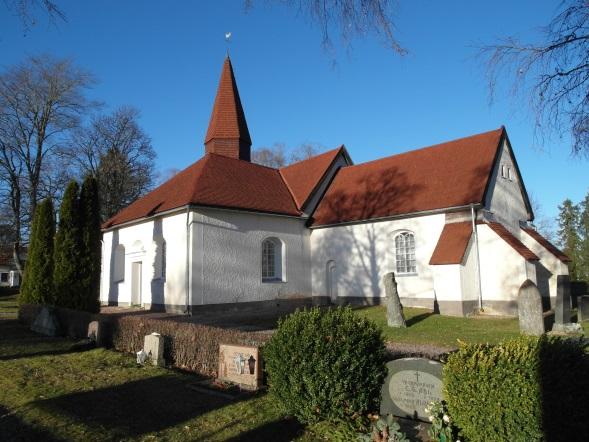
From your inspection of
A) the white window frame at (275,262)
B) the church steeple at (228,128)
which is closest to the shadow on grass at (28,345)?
the white window frame at (275,262)

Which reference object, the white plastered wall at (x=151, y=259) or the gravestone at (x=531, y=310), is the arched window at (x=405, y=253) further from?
the white plastered wall at (x=151, y=259)

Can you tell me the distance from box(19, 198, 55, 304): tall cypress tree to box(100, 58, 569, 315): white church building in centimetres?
435

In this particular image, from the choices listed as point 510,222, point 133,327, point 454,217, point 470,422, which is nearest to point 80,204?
point 133,327

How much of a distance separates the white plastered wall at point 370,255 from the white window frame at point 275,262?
2096mm

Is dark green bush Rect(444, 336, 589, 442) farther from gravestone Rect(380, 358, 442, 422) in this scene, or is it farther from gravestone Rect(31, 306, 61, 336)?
gravestone Rect(31, 306, 61, 336)

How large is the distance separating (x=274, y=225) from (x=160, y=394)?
50.0 feet

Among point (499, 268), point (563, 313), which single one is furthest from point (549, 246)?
point (563, 313)

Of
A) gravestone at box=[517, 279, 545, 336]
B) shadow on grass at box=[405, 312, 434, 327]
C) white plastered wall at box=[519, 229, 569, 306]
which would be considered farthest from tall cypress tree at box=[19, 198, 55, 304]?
white plastered wall at box=[519, 229, 569, 306]

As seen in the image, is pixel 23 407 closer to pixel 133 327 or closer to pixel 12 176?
pixel 133 327

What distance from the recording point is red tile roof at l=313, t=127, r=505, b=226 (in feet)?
64.2

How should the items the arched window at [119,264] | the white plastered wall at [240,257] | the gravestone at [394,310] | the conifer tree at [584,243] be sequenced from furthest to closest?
the conifer tree at [584,243] < the arched window at [119,264] < the white plastered wall at [240,257] < the gravestone at [394,310]

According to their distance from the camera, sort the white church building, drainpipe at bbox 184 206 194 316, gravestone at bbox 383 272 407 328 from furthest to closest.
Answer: drainpipe at bbox 184 206 194 316, the white church building, gravestone at bbox 383 272 407 328

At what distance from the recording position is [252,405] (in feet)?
21.7

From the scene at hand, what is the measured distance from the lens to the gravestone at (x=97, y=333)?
38.4 ft
